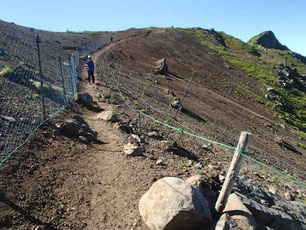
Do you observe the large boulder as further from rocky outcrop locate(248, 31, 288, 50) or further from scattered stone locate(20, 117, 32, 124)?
rocky outcrop locate(248, 31, 288, 50)

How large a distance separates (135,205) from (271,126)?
24.8 m

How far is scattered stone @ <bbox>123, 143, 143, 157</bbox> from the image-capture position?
24.1 feet

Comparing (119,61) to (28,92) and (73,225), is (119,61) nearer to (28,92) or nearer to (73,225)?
(28,92)

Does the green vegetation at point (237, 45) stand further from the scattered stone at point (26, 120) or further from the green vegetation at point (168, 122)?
the scattered stone at point (26, 120)

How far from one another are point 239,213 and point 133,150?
393 centimetres

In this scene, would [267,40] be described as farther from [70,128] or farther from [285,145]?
[70,128]

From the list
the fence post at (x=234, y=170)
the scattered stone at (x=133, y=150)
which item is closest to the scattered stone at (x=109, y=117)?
the scattered stone at (x=133, y=150)

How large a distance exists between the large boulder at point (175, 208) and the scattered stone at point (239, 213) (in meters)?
0.54

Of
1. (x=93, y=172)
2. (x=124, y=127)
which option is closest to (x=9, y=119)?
(x=93, y=172)

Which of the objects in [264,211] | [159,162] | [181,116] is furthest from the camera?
[181,116]

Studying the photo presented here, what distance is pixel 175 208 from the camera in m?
4.12

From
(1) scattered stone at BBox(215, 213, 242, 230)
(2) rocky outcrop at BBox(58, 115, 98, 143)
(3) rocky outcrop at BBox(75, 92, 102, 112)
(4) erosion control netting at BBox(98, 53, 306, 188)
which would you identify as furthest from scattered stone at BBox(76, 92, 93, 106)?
(1) scattered stone at BBox(215, 213, 242, 230)

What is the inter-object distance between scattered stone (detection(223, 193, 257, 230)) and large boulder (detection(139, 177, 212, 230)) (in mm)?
536

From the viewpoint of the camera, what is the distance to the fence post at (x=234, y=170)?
163 inches
